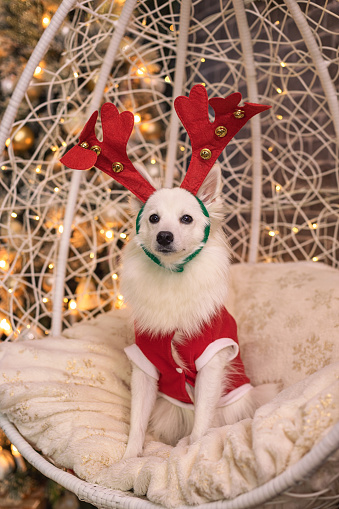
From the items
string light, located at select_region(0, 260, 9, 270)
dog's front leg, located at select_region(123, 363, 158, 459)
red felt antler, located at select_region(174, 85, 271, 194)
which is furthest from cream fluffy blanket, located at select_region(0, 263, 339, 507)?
red felt antler, located at select_region(174, 85, 271, 194)

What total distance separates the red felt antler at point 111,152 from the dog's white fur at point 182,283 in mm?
66

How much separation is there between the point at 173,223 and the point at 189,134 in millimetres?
261

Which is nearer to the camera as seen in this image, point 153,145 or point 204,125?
point 204,125

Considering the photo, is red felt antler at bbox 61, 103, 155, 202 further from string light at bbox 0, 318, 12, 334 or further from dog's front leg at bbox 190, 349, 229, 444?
string light at bbox 0, 318, 12, 334

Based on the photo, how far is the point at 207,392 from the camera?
1.31 meters

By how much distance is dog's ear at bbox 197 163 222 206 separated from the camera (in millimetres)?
1324

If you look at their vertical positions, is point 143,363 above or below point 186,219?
below

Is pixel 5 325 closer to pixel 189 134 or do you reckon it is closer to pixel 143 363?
pixel 143 363

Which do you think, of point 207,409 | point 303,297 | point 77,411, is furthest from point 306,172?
point 77,411

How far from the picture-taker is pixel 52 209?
2021 millimetres

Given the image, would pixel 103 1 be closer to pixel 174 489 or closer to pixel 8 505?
pixel 174 489

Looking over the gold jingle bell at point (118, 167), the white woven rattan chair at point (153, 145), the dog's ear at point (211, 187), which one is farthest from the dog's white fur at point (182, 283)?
the white woven rattan chair at point (153, 145)

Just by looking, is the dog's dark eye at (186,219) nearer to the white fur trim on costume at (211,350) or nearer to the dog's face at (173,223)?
the dog's face at (173,223)

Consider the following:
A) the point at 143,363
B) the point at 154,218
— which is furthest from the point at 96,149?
the point at 143,363
